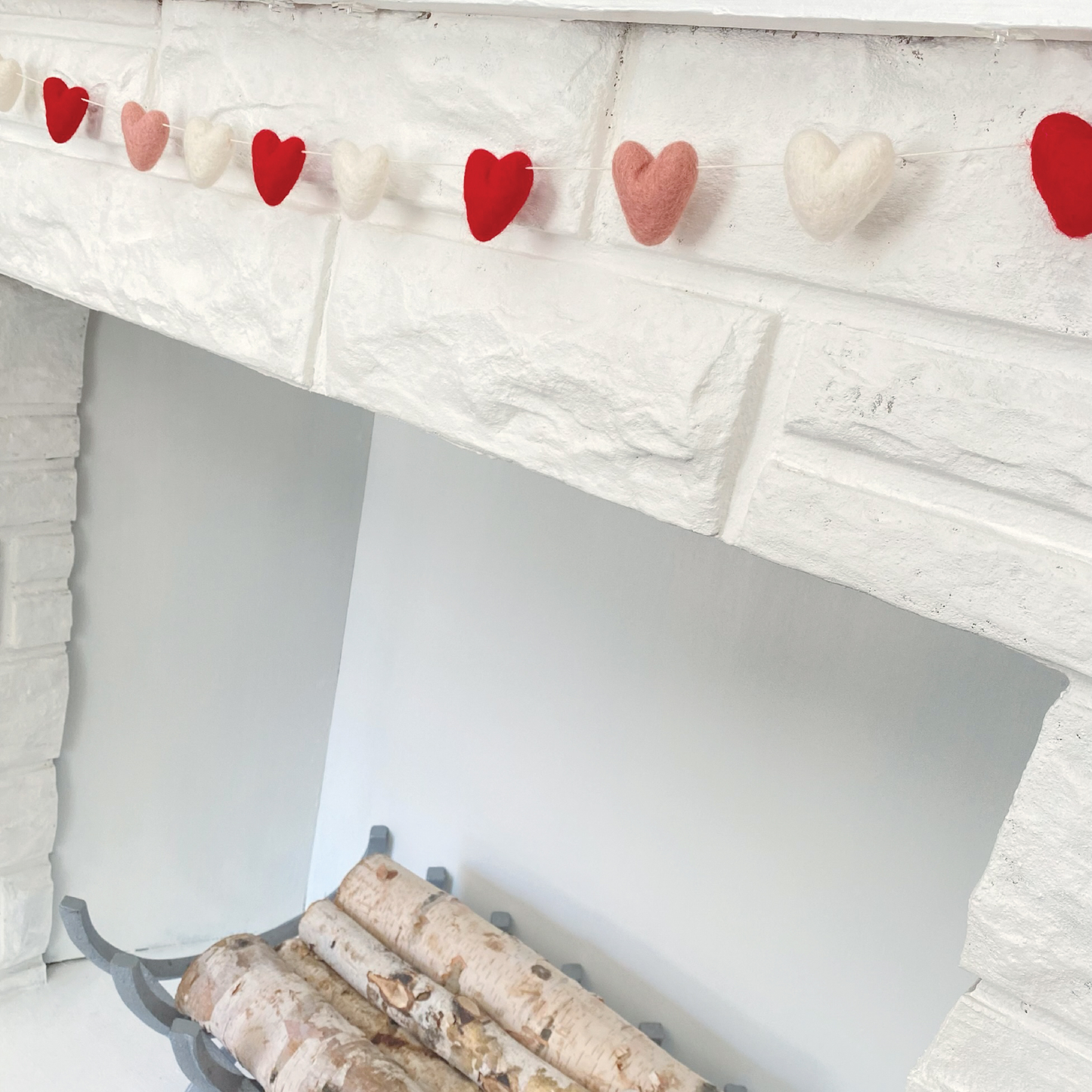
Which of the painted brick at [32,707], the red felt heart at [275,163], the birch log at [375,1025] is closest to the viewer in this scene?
the red felt heart at [275,163]

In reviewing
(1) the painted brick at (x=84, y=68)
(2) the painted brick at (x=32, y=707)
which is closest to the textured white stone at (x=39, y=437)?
(2) the painted brick at (x=32, y=707)

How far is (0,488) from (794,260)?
130cm

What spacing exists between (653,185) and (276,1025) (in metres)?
1.24

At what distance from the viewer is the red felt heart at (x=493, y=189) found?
720 millimetres

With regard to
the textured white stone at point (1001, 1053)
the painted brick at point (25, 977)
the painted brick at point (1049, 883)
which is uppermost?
the painted brick at point (1049, 883)

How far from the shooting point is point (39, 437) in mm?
1588

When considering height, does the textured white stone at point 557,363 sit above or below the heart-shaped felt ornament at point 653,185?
below

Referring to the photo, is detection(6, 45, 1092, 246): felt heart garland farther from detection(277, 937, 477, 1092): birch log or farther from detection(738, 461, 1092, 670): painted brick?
detection(277, 937, 477, 1092): birch log

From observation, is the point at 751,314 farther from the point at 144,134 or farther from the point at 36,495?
the point at 36,495

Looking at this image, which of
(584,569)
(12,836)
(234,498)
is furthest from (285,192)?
(12,836)

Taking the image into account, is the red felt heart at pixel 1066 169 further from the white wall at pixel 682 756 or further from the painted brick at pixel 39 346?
the painted brick at pixel 39 346

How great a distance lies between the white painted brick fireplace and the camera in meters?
0.57

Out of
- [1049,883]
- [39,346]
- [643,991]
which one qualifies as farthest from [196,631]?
[1049,883]

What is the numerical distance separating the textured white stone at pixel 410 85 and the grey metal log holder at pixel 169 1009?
1.10 m
